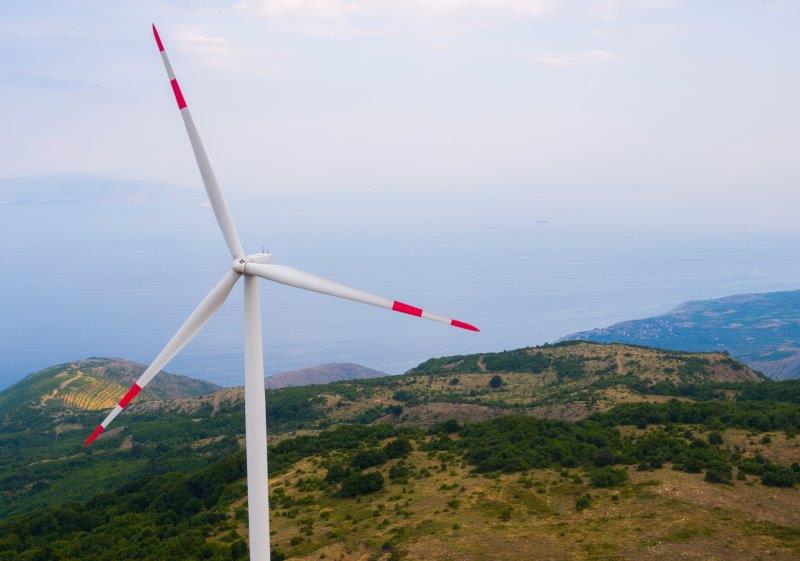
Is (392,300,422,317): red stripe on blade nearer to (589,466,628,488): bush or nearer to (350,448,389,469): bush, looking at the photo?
(589,466,628,488): bush

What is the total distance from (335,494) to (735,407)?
39.2 m

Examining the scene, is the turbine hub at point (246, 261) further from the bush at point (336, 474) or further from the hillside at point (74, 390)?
the hillside at point (74, 390)

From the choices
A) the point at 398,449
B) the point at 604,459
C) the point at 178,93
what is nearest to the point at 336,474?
the point at 398,449

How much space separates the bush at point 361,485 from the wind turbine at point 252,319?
2413 centimetres

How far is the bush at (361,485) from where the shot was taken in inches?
2012

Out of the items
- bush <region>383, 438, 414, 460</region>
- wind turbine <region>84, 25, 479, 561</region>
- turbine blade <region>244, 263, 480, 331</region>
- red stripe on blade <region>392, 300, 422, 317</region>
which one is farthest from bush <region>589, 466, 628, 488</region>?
red stripe on blade <region>392, 300, 422, 317</region>

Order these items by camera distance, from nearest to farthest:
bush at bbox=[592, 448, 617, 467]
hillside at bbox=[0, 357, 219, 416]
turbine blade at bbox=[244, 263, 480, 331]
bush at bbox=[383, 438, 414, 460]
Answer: turbine blade at bbox=[244, 263, 480, 331] < bush at bbox=[592, 448, 617, 467] < bush at bbox=[383, 438, 414, 460] < hillside at bbox=[0, 357, 219, 416]

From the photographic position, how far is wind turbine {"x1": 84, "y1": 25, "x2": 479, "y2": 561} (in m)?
26.9

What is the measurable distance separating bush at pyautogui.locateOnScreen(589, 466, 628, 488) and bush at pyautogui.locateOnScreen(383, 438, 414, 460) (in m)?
16.6

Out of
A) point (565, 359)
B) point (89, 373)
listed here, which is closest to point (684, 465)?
point (565, 359)

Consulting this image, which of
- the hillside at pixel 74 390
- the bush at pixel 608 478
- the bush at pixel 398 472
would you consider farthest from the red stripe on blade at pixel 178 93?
the hillside at pixel 74 390

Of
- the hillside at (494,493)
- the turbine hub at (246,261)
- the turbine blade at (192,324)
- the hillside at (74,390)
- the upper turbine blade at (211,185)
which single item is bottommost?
the hillside at (74,390)

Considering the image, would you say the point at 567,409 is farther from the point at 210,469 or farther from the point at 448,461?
the point at 210,469

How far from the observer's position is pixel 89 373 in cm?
19025
